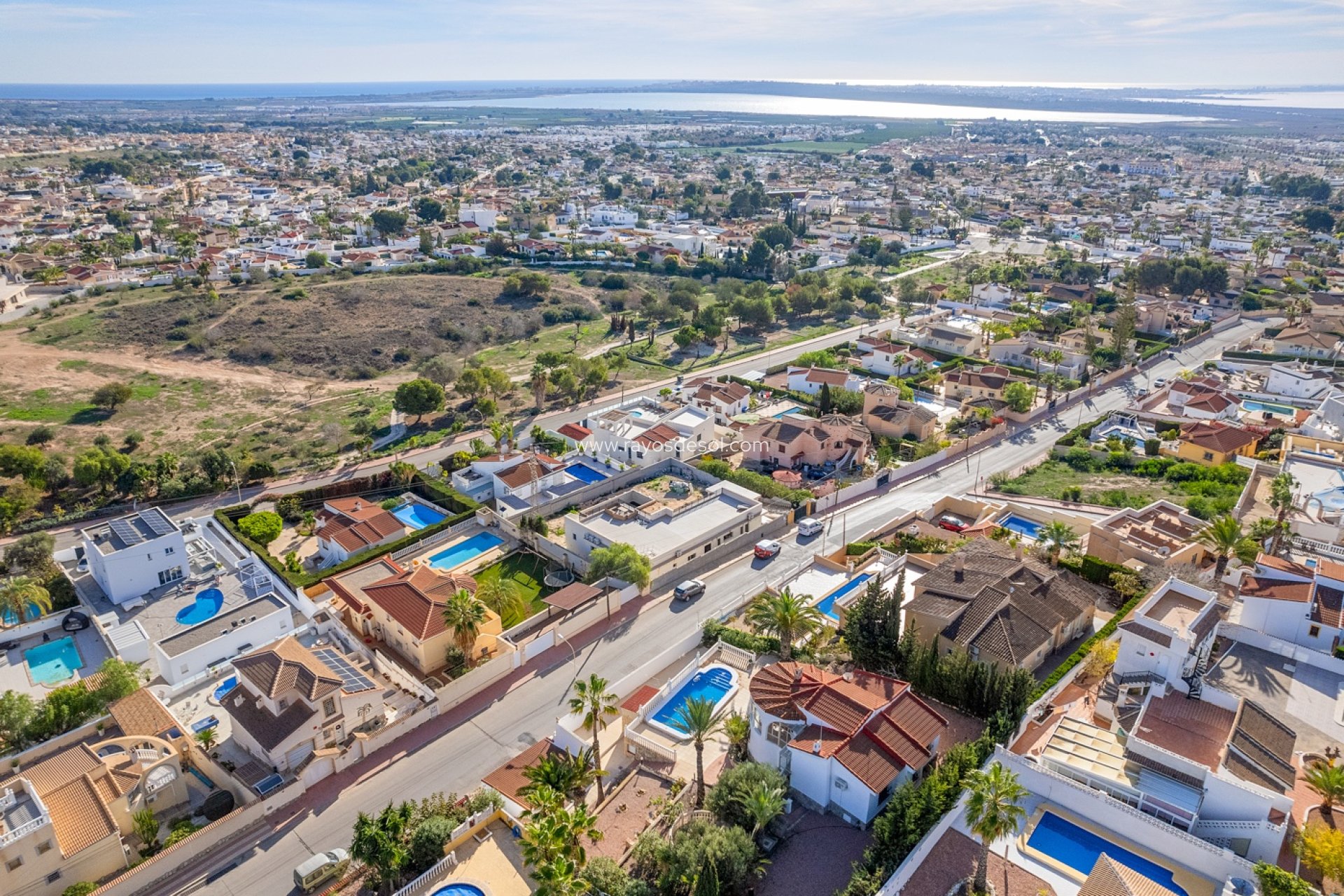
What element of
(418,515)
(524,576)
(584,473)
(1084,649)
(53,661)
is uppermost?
(1084,649)

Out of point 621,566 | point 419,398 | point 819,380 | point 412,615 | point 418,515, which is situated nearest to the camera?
point 412,615

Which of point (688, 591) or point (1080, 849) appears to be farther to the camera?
point (688, 591)

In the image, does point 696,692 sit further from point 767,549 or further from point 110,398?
point 110,398

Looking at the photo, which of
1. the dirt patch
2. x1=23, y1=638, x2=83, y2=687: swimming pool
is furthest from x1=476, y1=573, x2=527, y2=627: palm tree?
the dirt patch

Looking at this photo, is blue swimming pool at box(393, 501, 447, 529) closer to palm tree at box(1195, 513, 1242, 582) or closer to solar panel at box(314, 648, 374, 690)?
solar panel at box(314, 648, 374, 690)

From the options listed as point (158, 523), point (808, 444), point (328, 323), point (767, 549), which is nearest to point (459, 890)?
point (767, 549)

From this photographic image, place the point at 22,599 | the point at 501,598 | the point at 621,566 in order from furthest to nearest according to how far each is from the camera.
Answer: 1. the point at 621,566
2. the point at 501,598
3. the point at 22,599

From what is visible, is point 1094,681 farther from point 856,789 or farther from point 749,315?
point 749,315

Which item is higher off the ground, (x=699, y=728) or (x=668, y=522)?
(x=699, y=728)

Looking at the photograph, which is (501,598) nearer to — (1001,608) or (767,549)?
(767,549)
